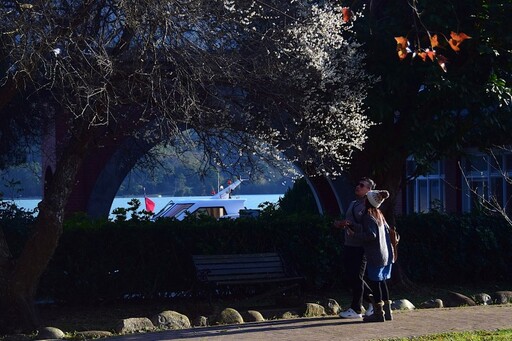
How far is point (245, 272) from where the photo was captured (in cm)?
1373

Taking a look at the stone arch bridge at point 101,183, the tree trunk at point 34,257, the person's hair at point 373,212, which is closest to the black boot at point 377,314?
the person's hair at point 373,212

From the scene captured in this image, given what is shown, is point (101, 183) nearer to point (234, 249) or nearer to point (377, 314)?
point (234, 249)

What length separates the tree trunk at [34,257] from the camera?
11453 millimetres

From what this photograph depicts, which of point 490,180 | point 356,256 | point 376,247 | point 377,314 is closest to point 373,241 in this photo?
point 376,247

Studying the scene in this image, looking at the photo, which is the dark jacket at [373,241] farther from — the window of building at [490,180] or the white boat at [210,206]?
the white boat at [210,206]

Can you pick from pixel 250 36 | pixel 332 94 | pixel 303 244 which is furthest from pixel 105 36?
pixel 303 244

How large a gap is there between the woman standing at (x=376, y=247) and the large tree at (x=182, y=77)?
2.15 metres

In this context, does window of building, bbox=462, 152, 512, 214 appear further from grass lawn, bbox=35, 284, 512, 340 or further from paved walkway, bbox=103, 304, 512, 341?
paved walkway, bbox=103, 304, 512, 341

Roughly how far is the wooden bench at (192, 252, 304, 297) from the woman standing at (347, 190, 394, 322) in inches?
113

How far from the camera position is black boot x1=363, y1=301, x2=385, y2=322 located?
10.7 m

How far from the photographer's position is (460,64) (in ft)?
47.8

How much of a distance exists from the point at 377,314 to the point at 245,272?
3353 mm

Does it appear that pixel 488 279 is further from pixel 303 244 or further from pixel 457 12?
pixel 457 12

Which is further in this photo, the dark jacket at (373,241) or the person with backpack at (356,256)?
the person with backpack at (356,256)
